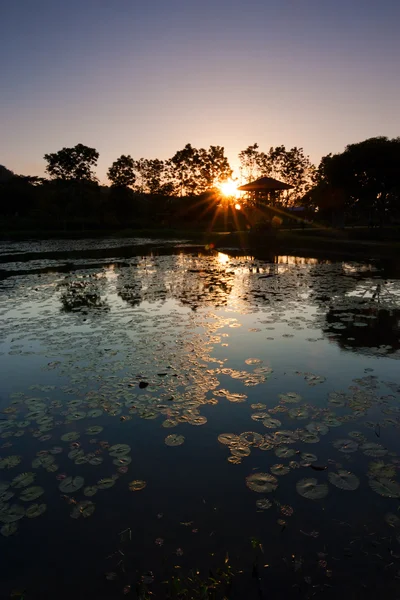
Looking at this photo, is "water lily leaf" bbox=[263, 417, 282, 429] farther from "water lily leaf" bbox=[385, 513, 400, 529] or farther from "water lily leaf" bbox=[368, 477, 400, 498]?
"water lily leaf" bbox=[385, 513, 400, 529]

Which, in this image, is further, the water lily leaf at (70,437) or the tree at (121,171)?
the tree at (121,171)

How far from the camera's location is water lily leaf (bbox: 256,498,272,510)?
344 centimetres

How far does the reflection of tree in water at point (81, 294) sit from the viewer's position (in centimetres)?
1172

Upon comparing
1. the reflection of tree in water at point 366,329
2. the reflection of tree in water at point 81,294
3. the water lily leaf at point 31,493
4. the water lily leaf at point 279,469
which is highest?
the water lily leaf at point 279,469

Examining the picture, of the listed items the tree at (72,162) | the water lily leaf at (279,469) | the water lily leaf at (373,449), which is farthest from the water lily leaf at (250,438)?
the tree at (72,162)

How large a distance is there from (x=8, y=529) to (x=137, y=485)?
1139 millimetres

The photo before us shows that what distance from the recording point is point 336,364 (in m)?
6.80

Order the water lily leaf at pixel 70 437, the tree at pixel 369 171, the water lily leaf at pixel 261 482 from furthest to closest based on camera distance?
the tree at pixel 369 171, the water lily leaf at pixel 70 437, the water lily leaf at pixel 261 482

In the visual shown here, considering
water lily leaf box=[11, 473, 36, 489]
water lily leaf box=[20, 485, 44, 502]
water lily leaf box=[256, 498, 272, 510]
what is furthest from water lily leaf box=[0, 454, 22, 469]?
water lily leaf box=[256, 498, 272, 510]

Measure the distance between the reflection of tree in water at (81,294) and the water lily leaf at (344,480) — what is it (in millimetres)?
8961

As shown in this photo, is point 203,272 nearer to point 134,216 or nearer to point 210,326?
point 210,326

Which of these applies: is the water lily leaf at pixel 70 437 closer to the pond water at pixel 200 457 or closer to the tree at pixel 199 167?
the pond water at pixel 200 457

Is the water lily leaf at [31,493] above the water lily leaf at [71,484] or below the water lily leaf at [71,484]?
below

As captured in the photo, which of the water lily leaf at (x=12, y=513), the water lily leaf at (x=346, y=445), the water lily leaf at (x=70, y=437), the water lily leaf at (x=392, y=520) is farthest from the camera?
the water lily leaf at (x=70, y=437)
